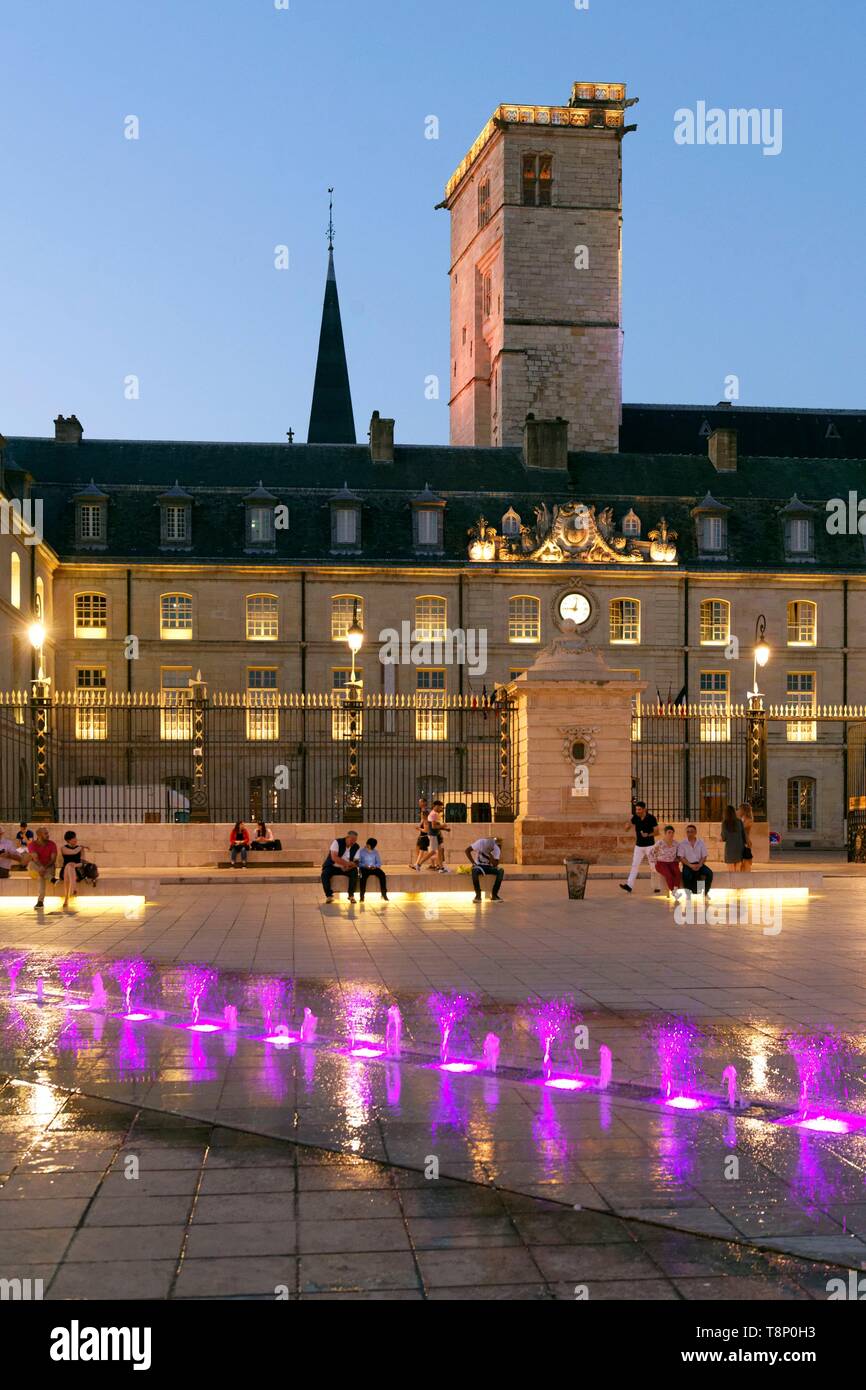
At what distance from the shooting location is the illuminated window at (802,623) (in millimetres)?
59188

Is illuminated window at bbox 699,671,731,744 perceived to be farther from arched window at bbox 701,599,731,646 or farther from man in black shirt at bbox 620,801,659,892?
man in black shirt at bbox 620,801,659,892

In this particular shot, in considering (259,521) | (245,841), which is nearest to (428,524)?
(259,521)

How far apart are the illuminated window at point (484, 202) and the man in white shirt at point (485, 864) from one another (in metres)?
53.4

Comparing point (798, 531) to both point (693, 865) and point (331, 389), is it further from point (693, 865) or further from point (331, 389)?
point (331, 389)

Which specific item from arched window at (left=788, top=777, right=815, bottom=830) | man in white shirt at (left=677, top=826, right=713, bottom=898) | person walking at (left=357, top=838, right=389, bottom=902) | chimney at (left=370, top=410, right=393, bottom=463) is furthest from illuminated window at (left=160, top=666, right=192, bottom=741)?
man in white shirt at (left=677, top=826, right=713, bottom=898)

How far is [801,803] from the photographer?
190ft

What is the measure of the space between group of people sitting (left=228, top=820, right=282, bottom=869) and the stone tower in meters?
40.9

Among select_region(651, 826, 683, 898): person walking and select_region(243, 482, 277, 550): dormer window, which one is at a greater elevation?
select_region(243, 482, 277, 550): dormer window

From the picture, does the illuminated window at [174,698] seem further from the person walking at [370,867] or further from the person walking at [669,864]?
the person walking at [669,864]

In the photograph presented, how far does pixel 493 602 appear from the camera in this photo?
5762 centimetres

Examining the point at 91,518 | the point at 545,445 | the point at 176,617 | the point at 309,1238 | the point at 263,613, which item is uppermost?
the point at 545,445

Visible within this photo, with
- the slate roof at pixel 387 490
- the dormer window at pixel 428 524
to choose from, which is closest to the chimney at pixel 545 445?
the slate roof at pixel 387 490

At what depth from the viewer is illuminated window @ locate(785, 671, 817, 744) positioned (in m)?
58.3

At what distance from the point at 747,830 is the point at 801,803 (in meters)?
29.2
